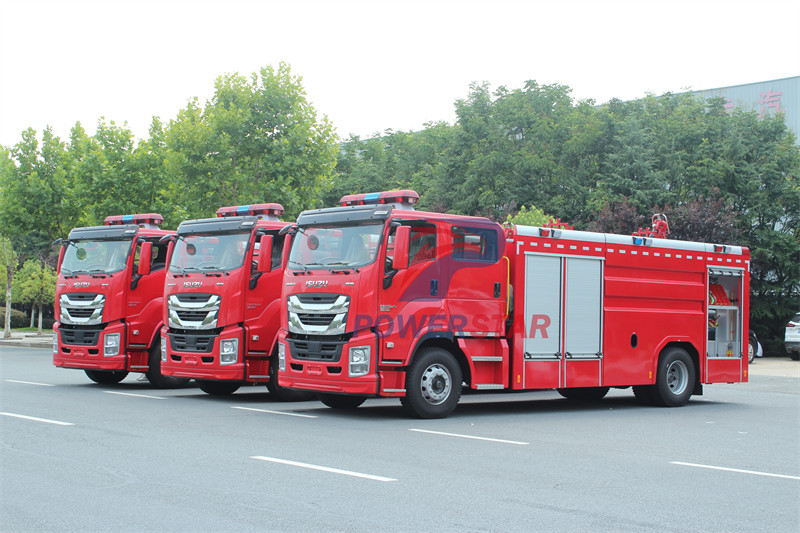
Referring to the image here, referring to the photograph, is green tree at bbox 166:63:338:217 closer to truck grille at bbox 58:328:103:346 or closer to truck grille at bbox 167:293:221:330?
truck grille at bbox 58:328:103:346

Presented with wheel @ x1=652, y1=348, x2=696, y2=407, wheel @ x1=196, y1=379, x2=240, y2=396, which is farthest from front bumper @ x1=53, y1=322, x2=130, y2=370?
wheel @ x1=652, y1=348, x2=696, y2=407

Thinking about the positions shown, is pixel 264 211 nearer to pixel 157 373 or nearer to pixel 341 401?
pixel 341 401

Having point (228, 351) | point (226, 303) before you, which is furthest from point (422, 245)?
point (228, 351)

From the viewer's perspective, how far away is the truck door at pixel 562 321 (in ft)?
47.4

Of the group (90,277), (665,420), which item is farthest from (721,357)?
(90,277)

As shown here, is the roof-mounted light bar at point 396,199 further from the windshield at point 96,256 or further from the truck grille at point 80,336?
the truck grille at point 80,336

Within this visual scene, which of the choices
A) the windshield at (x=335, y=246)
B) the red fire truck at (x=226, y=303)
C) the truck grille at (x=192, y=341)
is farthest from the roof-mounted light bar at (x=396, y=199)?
the truck grille at (x=192, y=341)

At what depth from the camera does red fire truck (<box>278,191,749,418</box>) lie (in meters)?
13.0

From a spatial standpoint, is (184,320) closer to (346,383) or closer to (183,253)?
(183,253)

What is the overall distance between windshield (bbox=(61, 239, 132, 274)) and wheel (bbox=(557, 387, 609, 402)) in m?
8.93

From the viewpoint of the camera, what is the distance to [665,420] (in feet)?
47.1

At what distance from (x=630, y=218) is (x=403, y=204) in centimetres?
2144

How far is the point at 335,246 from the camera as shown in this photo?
13.6m

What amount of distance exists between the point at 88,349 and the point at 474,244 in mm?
8415
